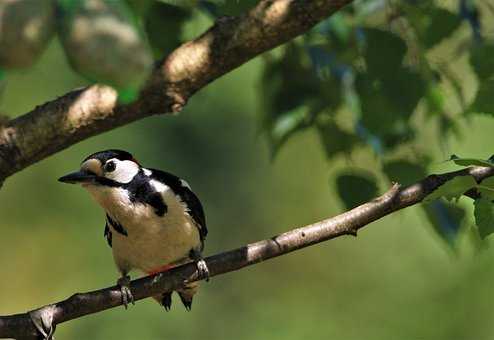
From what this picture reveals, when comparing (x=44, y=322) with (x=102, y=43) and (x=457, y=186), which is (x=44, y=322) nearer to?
(x=457, y=186)

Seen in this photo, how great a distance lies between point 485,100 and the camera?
1897 mm

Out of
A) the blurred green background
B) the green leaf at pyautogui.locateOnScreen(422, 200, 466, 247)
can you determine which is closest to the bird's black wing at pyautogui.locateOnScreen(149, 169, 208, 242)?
the green leaf at pyautogui.locateOnScreen(422, 200, 466, 247)

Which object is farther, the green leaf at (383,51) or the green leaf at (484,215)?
the green leaf at (383,51)

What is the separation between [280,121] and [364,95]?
1.20 ft

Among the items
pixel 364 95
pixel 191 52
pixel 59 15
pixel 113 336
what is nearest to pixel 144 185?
pixel 364 95

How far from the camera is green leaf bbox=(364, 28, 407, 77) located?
7.51 feet

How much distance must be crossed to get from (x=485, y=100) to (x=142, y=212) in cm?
122

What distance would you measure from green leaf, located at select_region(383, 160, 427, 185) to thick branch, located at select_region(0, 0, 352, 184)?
0.76 meters

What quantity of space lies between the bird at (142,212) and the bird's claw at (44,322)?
2.22 ft

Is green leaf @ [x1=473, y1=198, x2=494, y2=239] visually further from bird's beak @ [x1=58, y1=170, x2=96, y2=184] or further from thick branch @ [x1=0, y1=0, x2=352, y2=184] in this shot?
bird's beak @ [x1=58, y1=170, x2=96, y2=184]

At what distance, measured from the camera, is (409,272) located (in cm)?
630

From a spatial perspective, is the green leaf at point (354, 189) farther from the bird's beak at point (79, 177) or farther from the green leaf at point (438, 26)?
the bird's beak at point (79, 177)

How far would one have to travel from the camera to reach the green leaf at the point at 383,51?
90.1 inches

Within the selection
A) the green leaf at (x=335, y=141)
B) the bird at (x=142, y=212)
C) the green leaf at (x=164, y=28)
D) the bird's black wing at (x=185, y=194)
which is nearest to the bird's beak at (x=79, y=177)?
the bird at (x=142, y=212)
